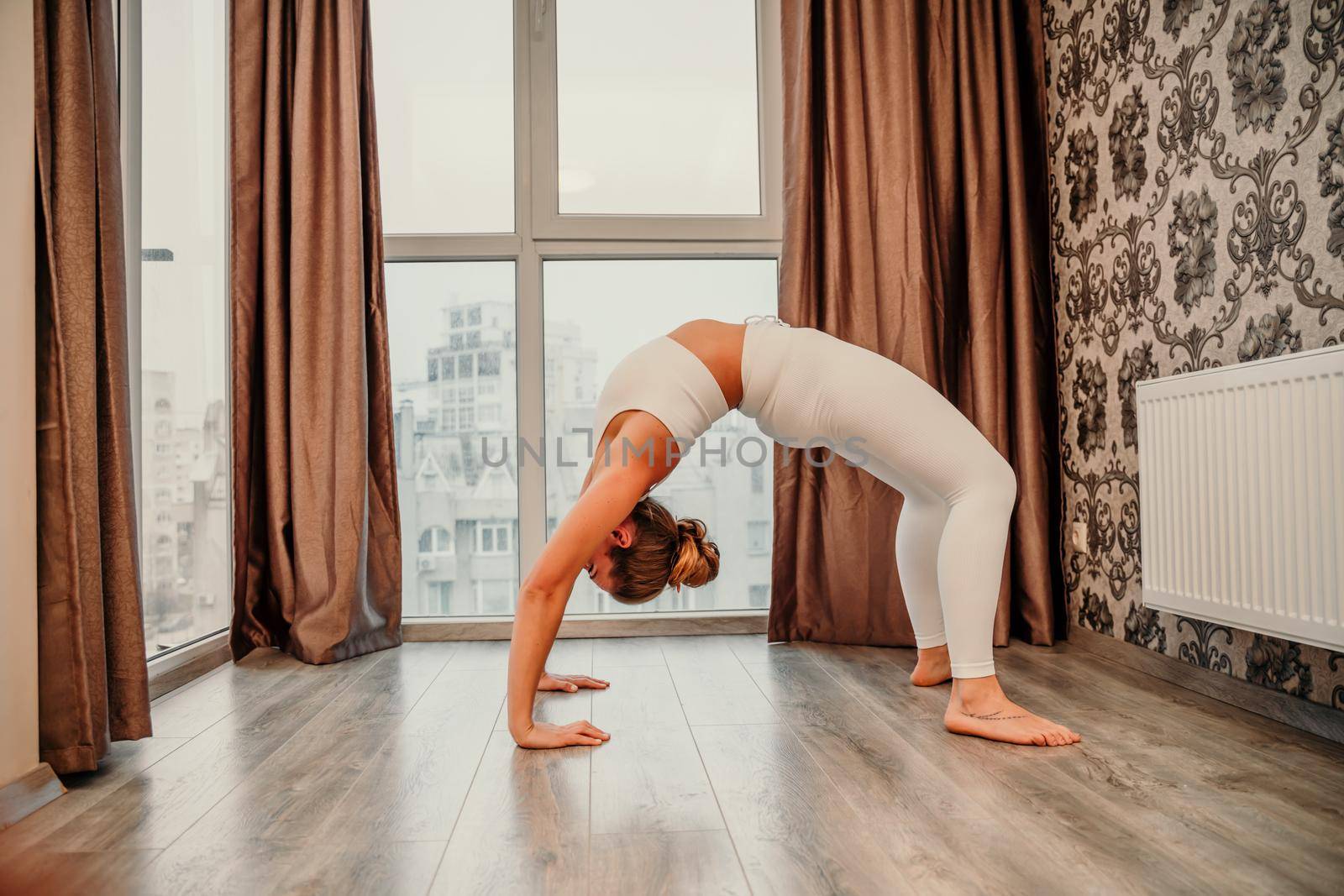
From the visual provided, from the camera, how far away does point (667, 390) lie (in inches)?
76.9

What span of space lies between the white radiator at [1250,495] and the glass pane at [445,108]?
7.33ft

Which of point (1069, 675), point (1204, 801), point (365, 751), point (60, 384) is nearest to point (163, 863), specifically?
point (365, 751)

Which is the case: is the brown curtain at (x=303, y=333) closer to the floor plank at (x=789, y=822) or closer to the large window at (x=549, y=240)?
the large window at (x=549, y=240)

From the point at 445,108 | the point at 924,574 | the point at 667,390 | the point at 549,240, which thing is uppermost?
the point at 445,108

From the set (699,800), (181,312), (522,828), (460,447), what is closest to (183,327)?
(181,312)

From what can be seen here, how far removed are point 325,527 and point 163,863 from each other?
1568mm

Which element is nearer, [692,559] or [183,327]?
[692,559]

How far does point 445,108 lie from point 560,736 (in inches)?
92.0

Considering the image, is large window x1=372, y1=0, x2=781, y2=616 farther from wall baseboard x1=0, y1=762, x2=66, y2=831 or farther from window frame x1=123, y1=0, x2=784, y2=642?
wall baseboard x1=0, y1=762, x2=66, y2=831

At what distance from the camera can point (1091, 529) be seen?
2.70 metres

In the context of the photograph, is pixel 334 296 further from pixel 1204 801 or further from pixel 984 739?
pixel 1204 801

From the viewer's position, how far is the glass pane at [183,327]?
96.9 inches

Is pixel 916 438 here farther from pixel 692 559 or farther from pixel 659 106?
pixel 659 106

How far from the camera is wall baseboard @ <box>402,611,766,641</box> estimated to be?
3.01m
